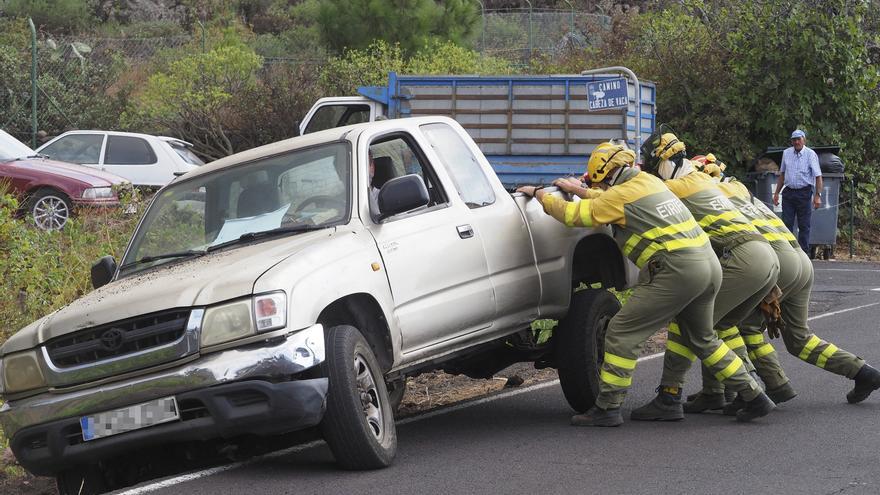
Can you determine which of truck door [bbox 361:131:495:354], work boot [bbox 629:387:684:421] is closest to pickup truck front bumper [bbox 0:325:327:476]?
truck door [bbox 361:131:495:354]

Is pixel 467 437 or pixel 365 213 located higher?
pixel 365 213

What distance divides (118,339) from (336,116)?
44.6 feet

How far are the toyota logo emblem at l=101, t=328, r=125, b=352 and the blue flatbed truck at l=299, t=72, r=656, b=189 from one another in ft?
43.2

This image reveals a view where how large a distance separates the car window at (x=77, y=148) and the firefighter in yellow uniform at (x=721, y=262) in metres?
14.3

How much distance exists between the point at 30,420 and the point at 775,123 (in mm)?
18438

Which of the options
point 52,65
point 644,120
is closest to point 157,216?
point 644,120

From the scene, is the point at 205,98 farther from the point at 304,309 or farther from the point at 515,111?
the point at 304,309

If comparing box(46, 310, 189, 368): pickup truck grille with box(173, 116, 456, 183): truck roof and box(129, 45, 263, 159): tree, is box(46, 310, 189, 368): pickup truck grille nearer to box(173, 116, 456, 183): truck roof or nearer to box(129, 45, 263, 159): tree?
box(173, 116, 456, 183): truck roof

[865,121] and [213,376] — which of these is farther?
[865,121]

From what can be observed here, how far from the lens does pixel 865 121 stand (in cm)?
2280

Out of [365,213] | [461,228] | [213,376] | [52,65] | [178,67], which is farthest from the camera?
[52,65]

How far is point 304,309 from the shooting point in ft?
19.2

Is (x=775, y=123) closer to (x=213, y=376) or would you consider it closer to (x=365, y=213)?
(x=365, y=213)

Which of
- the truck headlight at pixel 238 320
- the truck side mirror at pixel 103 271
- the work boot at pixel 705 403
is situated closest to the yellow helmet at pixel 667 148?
the work boot at pixel 705 403
